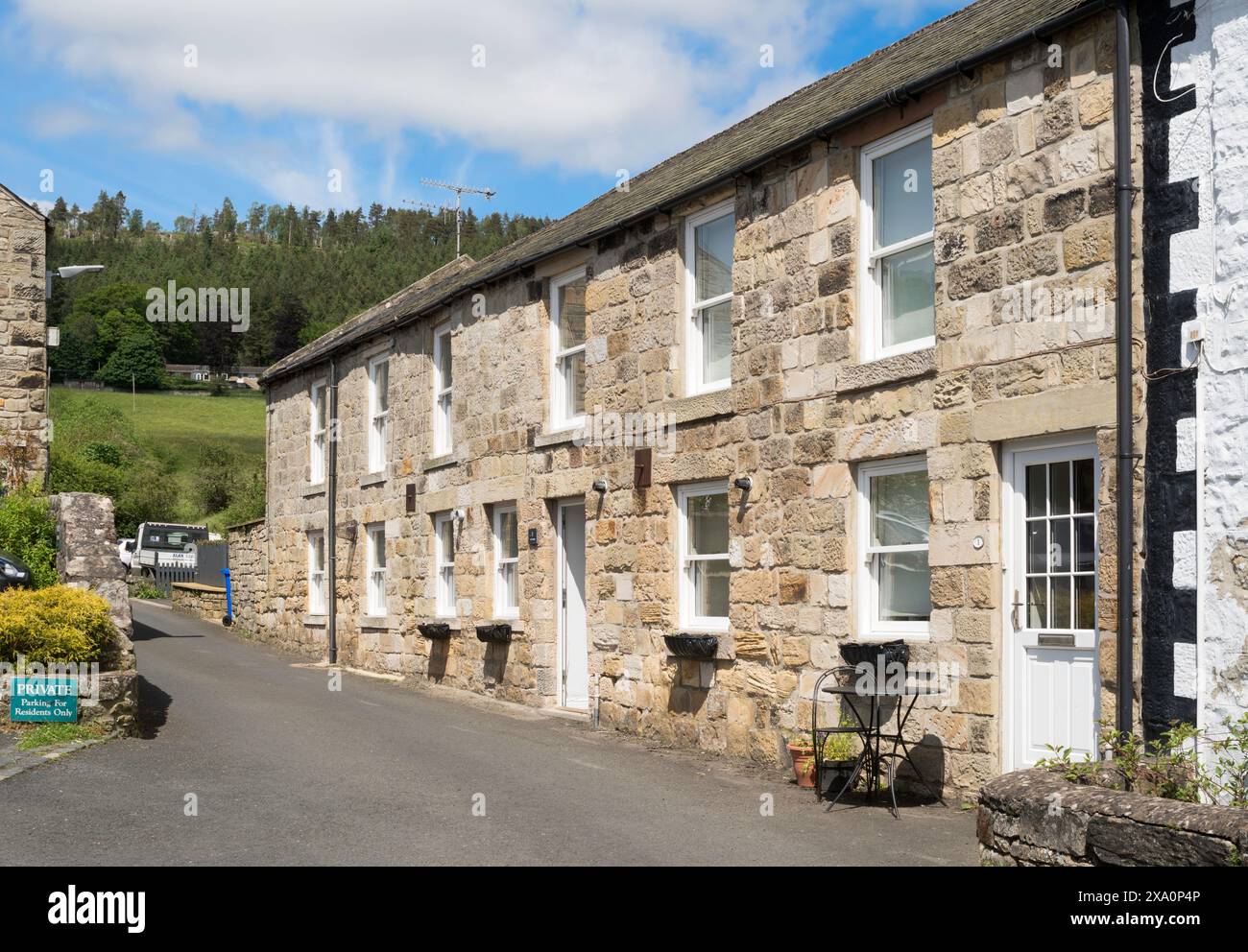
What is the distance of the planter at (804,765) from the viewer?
9859 mm

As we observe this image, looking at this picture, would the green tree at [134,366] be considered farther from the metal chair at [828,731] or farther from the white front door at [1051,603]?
the white front door at [1051,603]

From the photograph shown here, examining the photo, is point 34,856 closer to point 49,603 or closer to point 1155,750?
point 49,603

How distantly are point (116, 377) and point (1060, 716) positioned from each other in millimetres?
85836

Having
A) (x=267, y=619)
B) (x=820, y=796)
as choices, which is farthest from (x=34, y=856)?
(x=267, y=619)

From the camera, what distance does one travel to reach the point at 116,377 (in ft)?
282

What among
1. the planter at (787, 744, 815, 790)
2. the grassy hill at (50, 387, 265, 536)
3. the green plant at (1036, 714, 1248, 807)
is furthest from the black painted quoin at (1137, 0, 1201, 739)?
the grassy hill at (50, 387, 265, 536)

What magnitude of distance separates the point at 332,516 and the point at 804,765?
1200cm

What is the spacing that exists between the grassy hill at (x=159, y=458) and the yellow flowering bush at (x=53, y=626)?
43.1ft

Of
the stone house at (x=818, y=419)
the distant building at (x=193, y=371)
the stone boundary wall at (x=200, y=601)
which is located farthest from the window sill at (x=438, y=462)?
the distant building at (x=193, y=371)

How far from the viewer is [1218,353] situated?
7.48 meters

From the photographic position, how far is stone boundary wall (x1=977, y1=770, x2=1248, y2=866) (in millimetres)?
5398

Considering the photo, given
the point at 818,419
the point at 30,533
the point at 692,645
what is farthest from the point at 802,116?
the point at 30,533

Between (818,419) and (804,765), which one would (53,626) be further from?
(818,419)

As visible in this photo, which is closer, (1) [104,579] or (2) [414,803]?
(2) [414,803]
